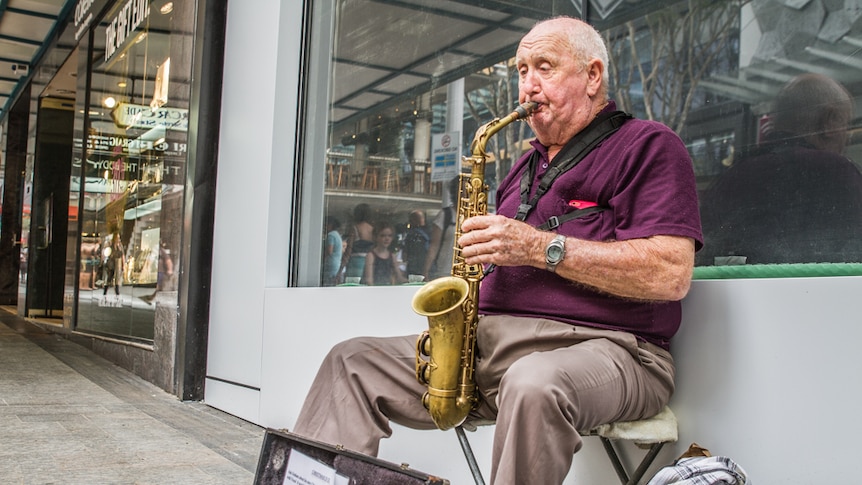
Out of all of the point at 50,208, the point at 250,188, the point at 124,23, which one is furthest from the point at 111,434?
the point at 50,208

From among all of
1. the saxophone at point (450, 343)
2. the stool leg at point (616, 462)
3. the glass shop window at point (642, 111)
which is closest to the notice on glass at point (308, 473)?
the saxophone at point (450, 343)

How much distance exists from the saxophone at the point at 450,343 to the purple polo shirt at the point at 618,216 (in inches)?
5.0

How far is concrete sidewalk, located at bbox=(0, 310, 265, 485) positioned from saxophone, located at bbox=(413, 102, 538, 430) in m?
1.39

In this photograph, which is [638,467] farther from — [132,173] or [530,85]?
[132,173]

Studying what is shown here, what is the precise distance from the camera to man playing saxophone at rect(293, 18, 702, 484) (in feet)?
5.47

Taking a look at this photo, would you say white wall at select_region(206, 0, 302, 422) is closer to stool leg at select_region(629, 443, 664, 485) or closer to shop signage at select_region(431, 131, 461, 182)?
shop signage at select_region(431, 131, 461, 182)

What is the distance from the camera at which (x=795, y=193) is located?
2.29 metres

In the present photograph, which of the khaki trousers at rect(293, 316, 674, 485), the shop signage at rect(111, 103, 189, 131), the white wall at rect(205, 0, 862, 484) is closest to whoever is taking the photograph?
the khaki trousers at rect(293, 316, 674, 485)

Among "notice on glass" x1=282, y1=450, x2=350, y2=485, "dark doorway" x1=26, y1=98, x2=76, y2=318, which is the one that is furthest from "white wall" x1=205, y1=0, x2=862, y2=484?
"dark doorway" x1=26, y1=98, x2=76, y2=318

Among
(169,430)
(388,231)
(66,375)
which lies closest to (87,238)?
(66,375)

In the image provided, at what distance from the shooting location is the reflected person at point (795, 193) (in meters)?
2.14

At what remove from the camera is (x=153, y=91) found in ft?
20.6

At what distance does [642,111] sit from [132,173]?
529cm

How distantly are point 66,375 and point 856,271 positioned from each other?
5.67 metres
